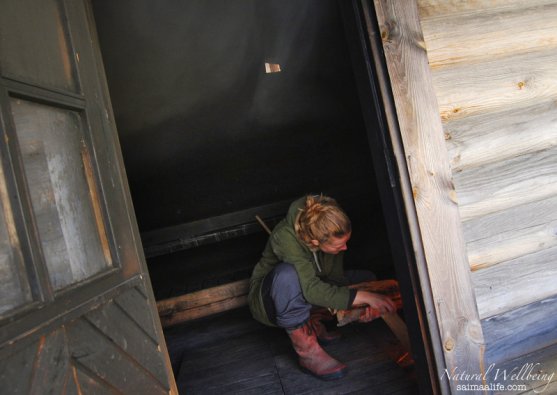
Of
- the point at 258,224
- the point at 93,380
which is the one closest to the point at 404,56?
the point at 93,380

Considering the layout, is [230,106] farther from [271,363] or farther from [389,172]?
[389,172]

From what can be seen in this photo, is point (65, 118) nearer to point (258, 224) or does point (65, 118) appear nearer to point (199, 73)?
point (199, 73)

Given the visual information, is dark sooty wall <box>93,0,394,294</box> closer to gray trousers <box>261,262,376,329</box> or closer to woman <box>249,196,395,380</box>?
woman <box>249,196,395,380</box>

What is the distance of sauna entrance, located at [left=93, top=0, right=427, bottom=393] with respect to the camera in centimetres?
272

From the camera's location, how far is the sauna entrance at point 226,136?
8.91 ft

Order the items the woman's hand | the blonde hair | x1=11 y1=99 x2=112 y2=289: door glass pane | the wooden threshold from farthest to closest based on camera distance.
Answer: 1. the wooden threshold
2. the woman's hand
3. the blonde hair
4. x1=11 y1=99 x2=112 y2=289: door glass pane

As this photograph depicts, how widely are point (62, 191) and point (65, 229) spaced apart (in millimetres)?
99

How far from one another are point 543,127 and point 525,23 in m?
0.39

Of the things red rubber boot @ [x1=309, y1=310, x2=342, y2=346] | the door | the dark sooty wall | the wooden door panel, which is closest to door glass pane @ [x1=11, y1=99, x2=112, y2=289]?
the door

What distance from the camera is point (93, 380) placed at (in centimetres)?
103

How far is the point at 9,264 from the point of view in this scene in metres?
0.87

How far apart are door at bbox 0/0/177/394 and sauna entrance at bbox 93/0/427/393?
4.17 ft

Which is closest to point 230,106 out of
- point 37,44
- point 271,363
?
point 271,363

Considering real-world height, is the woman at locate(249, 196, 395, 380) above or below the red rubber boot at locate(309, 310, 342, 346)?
above
